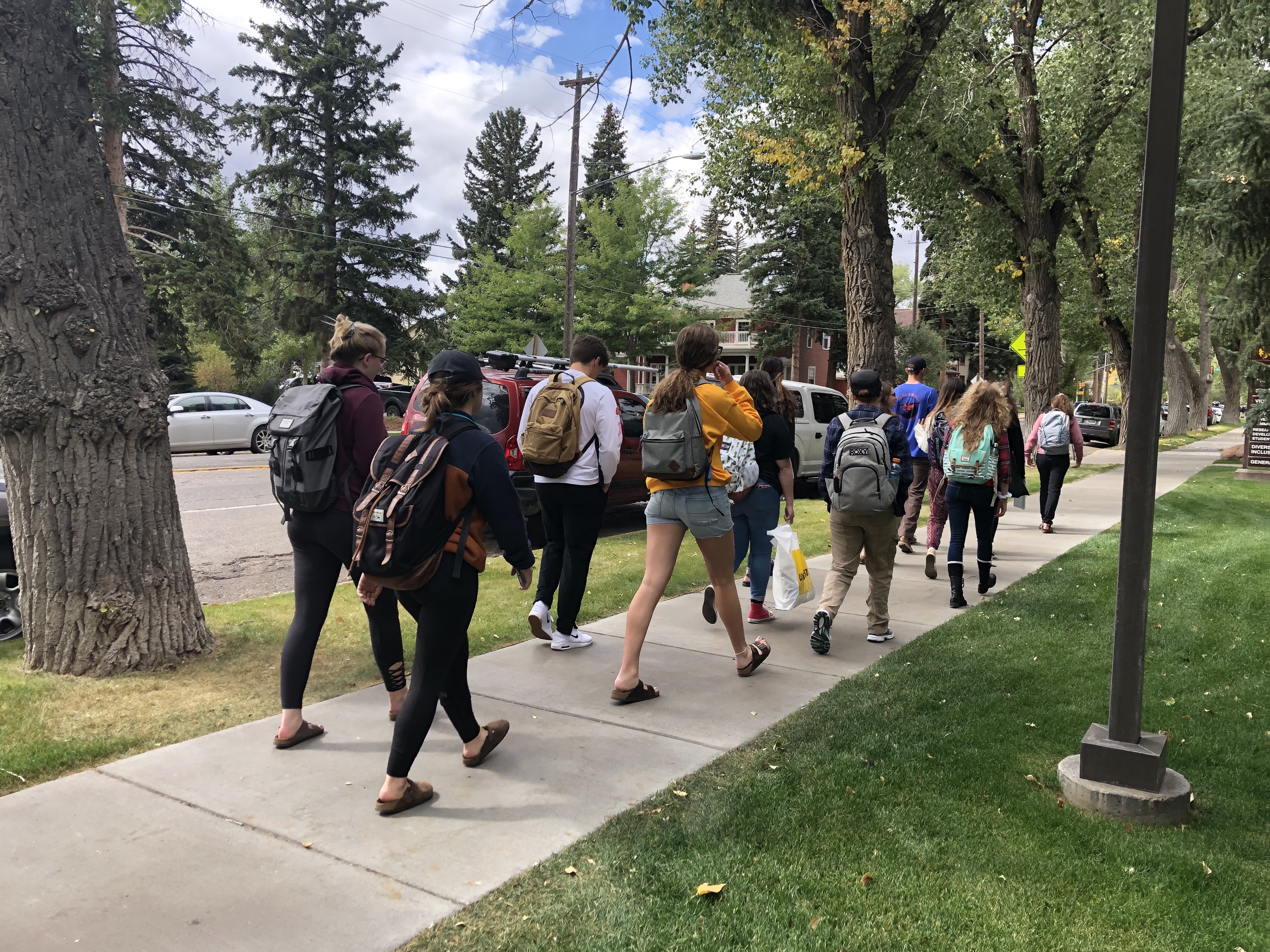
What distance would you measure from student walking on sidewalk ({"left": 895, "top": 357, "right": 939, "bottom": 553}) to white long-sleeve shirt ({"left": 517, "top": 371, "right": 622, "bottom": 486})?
4568 mm

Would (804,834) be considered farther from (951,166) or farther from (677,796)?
(951,166)

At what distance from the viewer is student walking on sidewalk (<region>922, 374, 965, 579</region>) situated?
8.70 metres

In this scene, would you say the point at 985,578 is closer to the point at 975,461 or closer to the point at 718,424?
the point at 975,461

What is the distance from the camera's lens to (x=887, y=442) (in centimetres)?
616

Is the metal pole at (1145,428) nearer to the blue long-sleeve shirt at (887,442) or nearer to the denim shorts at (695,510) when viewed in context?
the denim shorts at (695,510)

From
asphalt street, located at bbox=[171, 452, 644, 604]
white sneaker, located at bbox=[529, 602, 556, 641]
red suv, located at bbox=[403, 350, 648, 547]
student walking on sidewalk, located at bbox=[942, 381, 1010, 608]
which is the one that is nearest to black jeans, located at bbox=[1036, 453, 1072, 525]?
student walking on sidewalk, located at bbox=[942, 381, 1010, 608]

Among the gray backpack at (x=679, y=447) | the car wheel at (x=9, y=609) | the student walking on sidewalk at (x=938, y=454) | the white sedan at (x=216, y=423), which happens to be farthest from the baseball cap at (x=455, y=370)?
the white sedan at (x=216, y=423)

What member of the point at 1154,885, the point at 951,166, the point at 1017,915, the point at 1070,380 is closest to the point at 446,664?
the point at 1017,915

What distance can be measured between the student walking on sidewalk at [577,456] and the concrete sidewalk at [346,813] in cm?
62

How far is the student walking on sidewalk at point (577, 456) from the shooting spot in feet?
18.1

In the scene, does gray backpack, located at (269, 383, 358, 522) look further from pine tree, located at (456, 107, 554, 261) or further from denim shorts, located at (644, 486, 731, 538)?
pine tree, located at (456, 107, 554, 261)


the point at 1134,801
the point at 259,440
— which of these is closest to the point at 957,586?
the point at 1134,801

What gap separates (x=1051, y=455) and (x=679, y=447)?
813 cm

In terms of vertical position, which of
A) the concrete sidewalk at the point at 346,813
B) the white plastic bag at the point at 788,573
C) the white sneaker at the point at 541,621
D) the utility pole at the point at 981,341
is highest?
the utility pole at the point at 981,341
